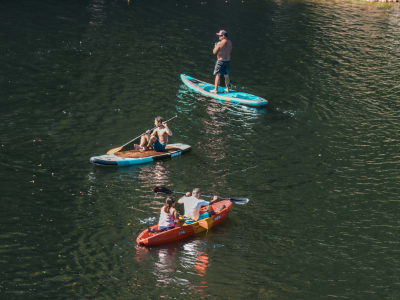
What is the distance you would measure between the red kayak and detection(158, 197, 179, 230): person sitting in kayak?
0.20 meters

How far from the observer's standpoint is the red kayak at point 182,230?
69.1 ft

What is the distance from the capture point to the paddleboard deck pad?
2644cm

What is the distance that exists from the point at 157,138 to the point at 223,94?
8.66m

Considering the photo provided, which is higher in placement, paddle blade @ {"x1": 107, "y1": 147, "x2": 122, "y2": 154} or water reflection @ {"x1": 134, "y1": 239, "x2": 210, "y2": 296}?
paddle blade @ {"x1": 107, "y1": 147, "x2": 122, "y2": 154}

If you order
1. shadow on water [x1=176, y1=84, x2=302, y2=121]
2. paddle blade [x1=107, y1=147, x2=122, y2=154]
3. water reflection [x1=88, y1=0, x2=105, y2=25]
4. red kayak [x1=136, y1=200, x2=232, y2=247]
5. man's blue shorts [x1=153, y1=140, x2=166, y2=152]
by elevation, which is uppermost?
water reflection [x1=88, y1=0, x2=105, y2=25]

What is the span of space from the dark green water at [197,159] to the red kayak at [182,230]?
359 millimetres

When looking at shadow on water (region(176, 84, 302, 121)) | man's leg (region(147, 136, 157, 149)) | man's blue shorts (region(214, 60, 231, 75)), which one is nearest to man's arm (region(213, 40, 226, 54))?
man's blue shorts (region(214, 60, 231, 75))

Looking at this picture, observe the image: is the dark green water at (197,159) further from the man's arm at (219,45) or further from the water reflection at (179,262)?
the man's arm at (219,45)

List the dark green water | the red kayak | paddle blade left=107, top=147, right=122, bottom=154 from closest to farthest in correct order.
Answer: the dark green water, the red kayak, paddle blade left=107, top=147, right=122, bottom=154

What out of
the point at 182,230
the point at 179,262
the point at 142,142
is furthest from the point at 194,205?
the point at 142,142

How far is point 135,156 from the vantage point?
27.4 m

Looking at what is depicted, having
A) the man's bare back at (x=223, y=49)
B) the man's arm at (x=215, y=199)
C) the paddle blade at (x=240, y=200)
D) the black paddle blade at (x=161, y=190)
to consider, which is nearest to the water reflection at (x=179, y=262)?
the man's arm at (x=215, y=199)

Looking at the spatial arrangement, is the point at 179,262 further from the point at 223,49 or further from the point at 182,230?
the point at 223,49

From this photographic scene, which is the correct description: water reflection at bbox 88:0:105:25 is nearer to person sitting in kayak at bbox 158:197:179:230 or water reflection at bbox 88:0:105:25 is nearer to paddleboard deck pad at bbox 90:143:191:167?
paddleboard deck pad at bbox 90:143:191:167
